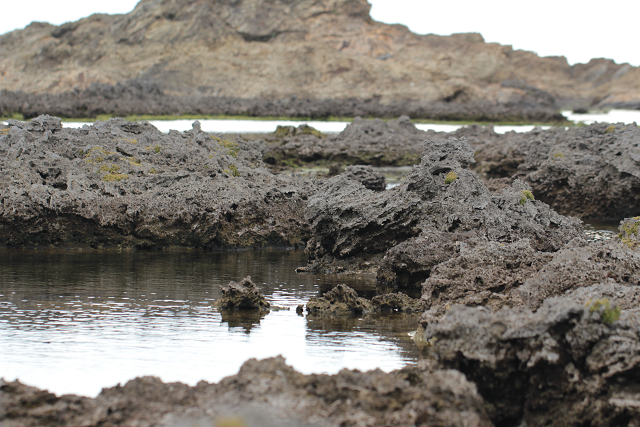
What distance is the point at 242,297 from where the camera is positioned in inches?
322

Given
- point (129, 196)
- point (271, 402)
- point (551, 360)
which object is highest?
point (129, 196)

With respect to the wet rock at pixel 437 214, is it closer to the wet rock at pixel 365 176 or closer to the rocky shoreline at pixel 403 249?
the rocky shoreline at pixel 403 249

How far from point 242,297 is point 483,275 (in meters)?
2.52

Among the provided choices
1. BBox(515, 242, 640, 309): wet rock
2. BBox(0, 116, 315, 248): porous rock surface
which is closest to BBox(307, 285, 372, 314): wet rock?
BBox(515, 242, 640, 309): wet rock

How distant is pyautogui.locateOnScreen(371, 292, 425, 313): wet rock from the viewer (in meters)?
8.31

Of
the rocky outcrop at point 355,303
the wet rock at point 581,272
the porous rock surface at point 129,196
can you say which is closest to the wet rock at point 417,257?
the rocky outcrop at point 355,303

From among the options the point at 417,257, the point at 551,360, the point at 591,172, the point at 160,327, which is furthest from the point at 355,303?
the point at 591,172

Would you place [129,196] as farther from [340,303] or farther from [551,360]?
[551,360]

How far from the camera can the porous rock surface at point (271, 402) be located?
413 cm

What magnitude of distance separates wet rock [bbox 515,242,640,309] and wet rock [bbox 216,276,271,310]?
107 inches

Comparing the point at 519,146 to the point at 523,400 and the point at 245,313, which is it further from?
the point at 523,400

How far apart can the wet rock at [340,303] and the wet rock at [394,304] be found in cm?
11

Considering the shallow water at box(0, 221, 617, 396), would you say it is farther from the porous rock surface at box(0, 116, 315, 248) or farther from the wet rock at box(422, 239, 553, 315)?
the porous rock surface at box(0, 116, 315, 248)

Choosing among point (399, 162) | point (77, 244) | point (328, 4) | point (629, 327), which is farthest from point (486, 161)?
point (328, 4)
